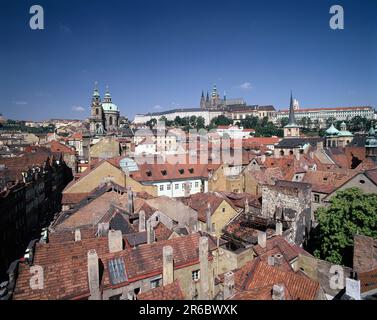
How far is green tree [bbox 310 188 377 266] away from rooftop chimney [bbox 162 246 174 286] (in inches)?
476

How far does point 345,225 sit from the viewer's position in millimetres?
19250

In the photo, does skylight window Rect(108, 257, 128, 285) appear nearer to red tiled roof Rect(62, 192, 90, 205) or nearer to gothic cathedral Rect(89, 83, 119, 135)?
red tiled roof Rect(62, 192, 90, 205)

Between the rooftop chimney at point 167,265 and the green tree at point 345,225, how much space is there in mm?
12099

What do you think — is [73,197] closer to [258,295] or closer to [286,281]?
[286,281]

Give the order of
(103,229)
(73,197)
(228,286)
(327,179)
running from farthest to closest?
(327,179) < (73,197) < (103,229) < (228,286)

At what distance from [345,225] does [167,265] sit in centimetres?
1310

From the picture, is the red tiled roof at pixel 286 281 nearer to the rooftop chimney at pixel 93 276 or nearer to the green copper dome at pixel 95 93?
the rooftop chimney at pixel 93 276

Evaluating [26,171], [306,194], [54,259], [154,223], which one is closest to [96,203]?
[154,223]

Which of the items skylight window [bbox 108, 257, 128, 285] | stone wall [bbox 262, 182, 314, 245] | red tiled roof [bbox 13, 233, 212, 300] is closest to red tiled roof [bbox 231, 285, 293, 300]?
red tiled roof [bbox 13, 233, 212, 300]

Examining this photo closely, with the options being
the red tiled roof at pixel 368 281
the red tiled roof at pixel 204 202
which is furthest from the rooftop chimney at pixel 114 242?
the red tiled roof at pixel 368 281

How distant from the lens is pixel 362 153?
47625 mm

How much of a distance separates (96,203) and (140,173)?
1259cm

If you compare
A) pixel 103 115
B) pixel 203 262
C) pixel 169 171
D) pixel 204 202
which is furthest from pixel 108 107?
pixel 203 262

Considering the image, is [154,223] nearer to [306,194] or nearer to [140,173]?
[306,194]
